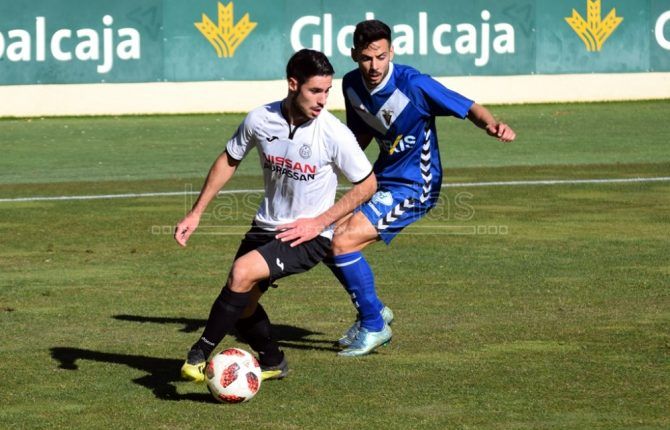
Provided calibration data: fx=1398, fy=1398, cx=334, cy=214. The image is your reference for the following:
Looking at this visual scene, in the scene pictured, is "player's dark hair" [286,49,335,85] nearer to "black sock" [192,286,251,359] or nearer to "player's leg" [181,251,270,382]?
"player's leg" [181,251,270,382]

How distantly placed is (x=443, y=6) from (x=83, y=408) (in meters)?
23.1

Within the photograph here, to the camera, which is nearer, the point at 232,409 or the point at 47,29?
the point at 232,409

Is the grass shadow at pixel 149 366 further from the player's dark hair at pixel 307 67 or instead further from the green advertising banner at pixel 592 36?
the green advertising banner at pixel 592 36

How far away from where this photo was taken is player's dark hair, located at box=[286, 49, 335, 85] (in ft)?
26.7

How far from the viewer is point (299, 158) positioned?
27.6 ft

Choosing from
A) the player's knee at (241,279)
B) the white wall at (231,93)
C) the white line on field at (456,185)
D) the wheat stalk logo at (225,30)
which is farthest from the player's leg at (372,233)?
the wheat stalk logo at (225,30)

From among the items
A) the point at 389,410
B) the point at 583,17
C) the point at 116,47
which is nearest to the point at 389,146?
the point at 389,410

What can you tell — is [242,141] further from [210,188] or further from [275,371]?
[275,371]

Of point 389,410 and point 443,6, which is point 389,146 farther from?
point 443,6

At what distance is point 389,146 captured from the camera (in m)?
10.2

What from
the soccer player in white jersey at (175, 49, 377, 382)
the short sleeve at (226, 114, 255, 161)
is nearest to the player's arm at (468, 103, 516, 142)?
the soccer player in white jersey at (175, 49, 377, 382)

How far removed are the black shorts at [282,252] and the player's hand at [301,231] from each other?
5 cm

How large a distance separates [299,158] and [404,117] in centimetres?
180

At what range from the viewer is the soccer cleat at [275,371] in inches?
335
